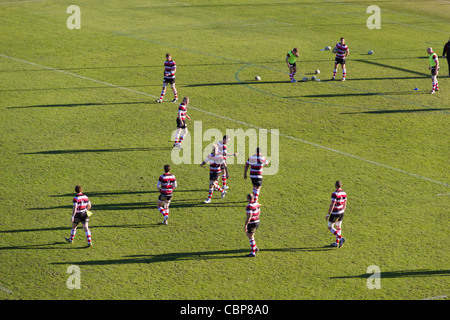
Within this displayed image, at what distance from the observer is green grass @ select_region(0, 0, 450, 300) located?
692 inches

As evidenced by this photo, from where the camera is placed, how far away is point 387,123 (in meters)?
30.2

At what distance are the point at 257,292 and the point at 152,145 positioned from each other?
39.1 feet

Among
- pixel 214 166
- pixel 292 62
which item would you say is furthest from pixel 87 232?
pixel 292 62

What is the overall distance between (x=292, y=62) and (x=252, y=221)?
19453 millimetres

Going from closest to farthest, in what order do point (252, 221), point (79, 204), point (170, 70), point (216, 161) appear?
point (252, 221) < point (79, 204) < point (216, 161) < point (170, 70)

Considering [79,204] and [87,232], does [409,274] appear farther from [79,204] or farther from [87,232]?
[79,204]

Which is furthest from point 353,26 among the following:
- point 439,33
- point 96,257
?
point 96,257

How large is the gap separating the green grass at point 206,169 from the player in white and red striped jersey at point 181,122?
0.67 m

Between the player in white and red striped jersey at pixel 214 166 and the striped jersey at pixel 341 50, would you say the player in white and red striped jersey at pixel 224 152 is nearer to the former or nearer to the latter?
the player in white and red striped jersey at pixel 214 166

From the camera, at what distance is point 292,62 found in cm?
3559

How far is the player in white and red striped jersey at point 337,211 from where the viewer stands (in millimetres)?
18562

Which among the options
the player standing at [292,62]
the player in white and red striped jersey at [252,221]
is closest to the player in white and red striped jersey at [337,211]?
the player in white and red striped jersey at [252,221]

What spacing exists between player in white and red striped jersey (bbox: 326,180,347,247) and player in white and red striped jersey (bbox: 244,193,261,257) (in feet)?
7.91

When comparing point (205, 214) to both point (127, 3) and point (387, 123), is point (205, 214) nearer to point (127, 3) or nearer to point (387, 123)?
point (387, 123)
